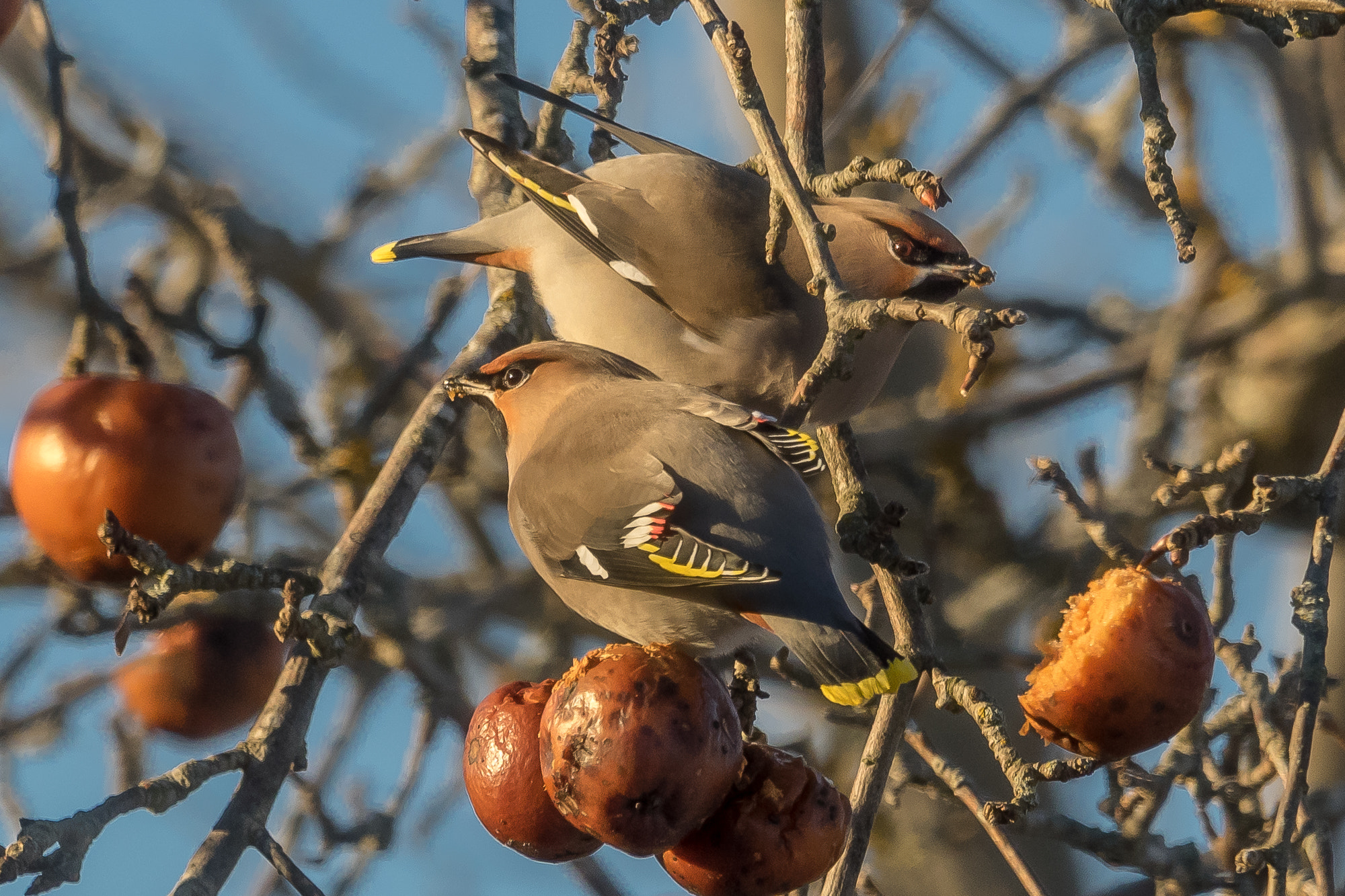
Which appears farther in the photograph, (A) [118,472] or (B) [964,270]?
(B) [964,270]

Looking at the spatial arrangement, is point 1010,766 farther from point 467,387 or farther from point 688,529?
point 467,387

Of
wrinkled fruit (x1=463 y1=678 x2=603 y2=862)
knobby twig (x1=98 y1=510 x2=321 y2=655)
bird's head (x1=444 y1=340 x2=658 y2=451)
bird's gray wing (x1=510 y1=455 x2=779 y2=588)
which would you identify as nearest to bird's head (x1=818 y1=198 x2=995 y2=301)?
bird's head (x1=444 y1=340 x2=658 y2=451)

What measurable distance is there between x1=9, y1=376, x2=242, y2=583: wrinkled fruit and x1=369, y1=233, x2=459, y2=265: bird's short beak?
78 cm

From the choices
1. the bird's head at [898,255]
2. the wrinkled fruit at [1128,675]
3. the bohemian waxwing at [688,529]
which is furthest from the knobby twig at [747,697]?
the bird's head at [898,255]

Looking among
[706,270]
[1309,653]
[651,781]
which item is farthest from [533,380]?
[1309,653]

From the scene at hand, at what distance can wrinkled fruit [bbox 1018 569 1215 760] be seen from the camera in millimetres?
2002

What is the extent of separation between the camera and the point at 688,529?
2.35 meters

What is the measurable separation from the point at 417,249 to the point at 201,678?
1.18m

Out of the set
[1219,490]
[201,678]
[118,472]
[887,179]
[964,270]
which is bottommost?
[201,678]

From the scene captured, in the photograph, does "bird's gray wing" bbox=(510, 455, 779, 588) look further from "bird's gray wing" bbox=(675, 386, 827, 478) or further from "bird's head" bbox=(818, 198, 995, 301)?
"bird's head" bbox=(818, 198, 995, 301)

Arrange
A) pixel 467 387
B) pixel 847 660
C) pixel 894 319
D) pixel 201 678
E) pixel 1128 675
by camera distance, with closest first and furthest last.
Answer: pixel 894 319 < pixel 1128 675 < pixel 847 660 < pixel 467 387 < pixel 201 678

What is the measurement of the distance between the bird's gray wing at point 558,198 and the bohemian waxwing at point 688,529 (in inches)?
20.8

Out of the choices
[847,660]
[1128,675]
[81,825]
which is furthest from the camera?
[847,660]

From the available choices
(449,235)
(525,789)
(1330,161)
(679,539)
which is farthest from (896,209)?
(1330,161)
